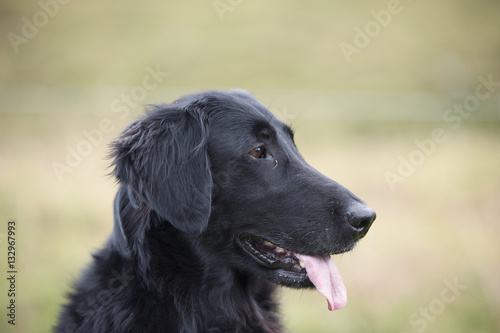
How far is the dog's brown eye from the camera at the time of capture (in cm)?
271

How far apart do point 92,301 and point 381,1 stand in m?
Answer: 23.2

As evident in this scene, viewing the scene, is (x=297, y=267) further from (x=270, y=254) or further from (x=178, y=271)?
(x=178, y=271)

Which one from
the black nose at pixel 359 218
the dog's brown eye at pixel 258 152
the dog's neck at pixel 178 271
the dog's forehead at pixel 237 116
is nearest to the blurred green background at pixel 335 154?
the dog's neck at pixel 178 271

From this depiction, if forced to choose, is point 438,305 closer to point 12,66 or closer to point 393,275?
point 393,275

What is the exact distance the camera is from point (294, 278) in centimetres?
254

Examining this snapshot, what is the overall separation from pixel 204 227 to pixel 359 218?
0.80 m

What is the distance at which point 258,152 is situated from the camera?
2.73 meters

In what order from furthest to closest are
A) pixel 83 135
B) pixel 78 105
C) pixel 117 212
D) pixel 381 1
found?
pixel 381 1
pixel 78 105
pixel 83 135
pixel 117 212

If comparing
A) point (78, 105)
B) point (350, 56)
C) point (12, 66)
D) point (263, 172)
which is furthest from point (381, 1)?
point (263, 172)

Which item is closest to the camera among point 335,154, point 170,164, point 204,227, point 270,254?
point 204,227

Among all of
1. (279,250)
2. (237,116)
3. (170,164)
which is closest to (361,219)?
(279,250)

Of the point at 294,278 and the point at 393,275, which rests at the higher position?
the point at 294,278

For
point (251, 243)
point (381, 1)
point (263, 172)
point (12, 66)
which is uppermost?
point (263, 172)

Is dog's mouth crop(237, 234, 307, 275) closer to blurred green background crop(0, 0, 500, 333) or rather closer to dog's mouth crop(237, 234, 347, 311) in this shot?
dog's mouth crop(237, 234, 347, 311)
